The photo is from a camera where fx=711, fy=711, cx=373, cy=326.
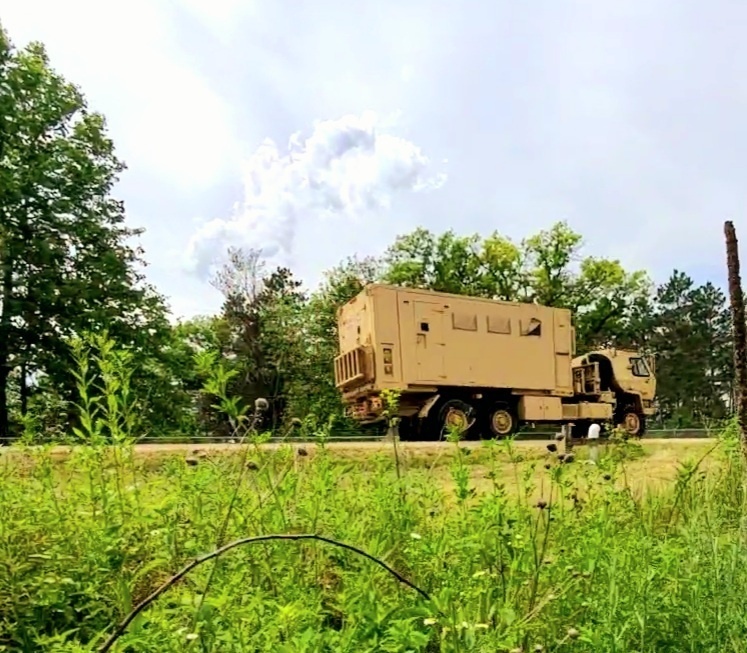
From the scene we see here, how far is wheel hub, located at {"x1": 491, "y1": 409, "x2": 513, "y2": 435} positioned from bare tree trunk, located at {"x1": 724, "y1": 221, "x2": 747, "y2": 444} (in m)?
13.8

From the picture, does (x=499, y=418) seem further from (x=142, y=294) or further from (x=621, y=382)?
(x=142, y=294)

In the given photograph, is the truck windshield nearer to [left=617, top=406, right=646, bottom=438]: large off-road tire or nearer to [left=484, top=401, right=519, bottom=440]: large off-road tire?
[left=617, top=406, right=646, bottom=438]: large off-road tire

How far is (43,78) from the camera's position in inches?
839

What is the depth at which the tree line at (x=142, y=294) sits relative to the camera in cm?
1839

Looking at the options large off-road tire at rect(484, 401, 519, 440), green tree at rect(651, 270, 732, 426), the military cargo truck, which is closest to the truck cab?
the military cargo truck

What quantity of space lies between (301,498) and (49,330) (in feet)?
62.7

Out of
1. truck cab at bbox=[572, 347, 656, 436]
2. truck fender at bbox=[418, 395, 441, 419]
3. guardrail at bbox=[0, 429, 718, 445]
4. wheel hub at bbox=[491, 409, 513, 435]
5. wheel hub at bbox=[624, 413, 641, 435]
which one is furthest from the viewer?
truck cab at bbox=[572, 347, 656, 436]

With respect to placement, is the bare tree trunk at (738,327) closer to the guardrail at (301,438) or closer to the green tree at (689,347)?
the guardrail at (301,438)

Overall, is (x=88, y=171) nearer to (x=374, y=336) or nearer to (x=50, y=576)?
(x=374, y=336)

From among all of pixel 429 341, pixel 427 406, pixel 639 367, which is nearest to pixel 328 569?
pixel 427 406

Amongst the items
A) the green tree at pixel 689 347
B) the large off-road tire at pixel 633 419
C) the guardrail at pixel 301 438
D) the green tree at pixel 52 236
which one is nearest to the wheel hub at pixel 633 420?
the large off-road tire at pixel 633 419

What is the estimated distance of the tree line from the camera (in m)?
18.4

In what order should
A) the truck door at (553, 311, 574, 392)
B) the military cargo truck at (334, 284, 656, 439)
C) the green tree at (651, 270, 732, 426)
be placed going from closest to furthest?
1. the military cargo truck at (334, 284, 656, 439)
2. the truck door at (553, 311, 574, 392)
3. the green tree at (651, 270, 732, 426)

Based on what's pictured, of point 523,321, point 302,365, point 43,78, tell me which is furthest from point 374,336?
point 302,365
